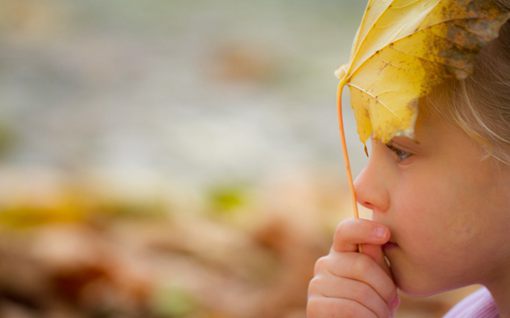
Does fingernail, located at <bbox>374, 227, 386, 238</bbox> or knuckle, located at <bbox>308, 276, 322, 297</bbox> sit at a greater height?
fingernail, located at <bbox>374, 227, 386, 238</bbox>

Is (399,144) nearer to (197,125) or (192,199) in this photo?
(192,199)

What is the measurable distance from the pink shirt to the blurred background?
37.7 inches

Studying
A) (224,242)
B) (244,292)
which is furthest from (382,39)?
(224,242)

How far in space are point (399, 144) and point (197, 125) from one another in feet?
12.4

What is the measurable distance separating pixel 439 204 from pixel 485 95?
6.1 inches

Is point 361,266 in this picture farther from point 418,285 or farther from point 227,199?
point 227,199

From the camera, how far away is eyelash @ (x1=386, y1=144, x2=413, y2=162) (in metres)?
1.34

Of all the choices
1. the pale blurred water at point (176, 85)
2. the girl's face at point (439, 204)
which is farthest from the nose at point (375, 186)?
the pale blurred water at point (176, 85)

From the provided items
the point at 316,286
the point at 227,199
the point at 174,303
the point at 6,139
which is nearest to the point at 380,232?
the point at 316,286

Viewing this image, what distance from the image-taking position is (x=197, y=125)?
5.06 meters

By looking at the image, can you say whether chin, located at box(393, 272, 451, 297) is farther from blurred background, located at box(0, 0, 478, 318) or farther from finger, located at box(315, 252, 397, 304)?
blurred background, located at box(0, 0, 478, 318)

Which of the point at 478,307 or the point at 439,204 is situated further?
the point at 478,307

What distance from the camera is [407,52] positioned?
1249 millimetres

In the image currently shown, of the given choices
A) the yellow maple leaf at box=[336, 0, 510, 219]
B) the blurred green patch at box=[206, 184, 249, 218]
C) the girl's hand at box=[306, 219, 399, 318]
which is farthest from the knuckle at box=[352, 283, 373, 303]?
the blurred green patch at box=[206, 184, 249, 218]
